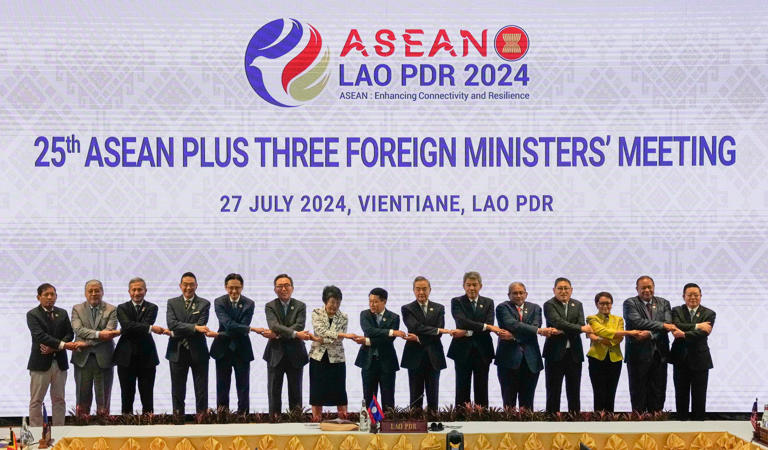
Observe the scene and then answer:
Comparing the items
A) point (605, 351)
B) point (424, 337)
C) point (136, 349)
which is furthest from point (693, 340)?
point (136, 349)

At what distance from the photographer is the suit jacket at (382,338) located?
25.7 feet

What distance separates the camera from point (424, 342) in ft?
25.8

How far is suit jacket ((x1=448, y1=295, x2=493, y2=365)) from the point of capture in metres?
7.88

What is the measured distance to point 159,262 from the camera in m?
8.09

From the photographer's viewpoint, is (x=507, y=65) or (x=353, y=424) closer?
(x=353, y=424)

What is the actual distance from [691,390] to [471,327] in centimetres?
161

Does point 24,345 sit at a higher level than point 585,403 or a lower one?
higher

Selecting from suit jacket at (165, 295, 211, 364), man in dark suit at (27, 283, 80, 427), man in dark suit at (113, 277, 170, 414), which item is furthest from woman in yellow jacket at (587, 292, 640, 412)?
man in dark suit at (27, 283, 80, 427)

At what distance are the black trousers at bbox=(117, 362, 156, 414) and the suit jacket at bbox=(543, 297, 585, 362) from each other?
2.73 meters

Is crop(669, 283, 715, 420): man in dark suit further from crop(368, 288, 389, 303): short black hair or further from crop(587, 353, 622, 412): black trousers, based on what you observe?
crop(368, 288, 389, 303): short black hair

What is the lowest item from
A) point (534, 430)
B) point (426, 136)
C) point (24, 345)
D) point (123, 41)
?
point (534, 430)

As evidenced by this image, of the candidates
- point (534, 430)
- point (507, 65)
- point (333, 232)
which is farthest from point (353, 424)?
point (507, 65)

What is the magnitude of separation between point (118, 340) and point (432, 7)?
10.4 feet

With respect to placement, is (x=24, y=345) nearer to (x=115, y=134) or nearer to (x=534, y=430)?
(x=115, y=134)
